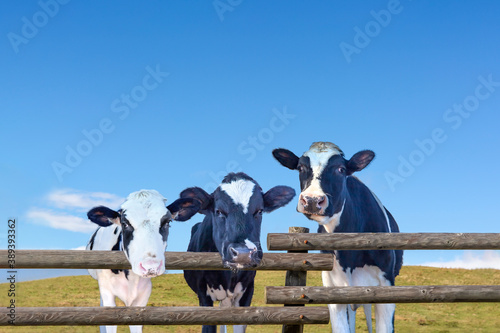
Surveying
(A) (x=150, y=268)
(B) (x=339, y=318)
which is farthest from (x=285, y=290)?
(A) (x=150, y=268)

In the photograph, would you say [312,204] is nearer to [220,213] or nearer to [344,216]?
[344,216]

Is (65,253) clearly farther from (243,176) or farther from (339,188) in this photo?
(339,188)

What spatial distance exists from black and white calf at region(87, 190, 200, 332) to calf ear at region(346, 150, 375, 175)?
2.21m

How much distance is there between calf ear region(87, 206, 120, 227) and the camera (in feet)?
19.0

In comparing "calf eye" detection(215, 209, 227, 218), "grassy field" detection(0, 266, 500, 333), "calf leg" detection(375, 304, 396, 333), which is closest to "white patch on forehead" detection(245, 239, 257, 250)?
"calf eye" detection(215, 209, 227, 218)

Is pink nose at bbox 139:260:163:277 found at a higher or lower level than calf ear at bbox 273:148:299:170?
lower

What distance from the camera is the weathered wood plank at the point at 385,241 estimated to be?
6.23 metres

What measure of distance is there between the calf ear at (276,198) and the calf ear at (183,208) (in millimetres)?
807

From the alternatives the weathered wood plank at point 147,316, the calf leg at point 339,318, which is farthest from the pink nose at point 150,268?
the calf leg at point 339,318

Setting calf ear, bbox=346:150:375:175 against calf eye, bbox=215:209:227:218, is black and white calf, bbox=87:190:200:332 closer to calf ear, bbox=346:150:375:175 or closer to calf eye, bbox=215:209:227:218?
calf eye, bbox=215:209:227:218

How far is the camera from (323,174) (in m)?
6.45

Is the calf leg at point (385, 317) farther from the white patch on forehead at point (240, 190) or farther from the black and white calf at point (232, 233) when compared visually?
the white patch on forehead at point (240, 190)

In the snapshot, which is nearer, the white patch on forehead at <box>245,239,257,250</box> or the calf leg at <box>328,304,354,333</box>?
the white patch on forehead at <box>245,239,257,250</box>

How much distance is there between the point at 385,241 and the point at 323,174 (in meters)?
1.15
